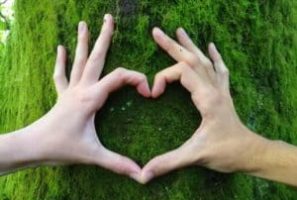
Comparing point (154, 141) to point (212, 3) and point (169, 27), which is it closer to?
point (169, 27)

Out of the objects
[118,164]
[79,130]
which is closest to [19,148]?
[79,130]

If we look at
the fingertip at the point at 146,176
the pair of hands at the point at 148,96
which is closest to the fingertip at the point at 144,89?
the pair of hands at the point at 148,96

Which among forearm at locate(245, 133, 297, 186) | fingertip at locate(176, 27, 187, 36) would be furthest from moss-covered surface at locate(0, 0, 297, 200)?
forearm at locate(245, 133, 297, 186)

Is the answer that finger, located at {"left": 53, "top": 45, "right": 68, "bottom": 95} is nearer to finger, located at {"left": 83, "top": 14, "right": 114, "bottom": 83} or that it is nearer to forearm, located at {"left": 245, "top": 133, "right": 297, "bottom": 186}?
finger, located at {"left": 83, "top": 14, "right": 114, "bottom": 83}

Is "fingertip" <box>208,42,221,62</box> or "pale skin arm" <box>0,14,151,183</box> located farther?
"fingertip" <box>208,42,221,62</box>

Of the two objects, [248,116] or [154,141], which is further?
[248,116]

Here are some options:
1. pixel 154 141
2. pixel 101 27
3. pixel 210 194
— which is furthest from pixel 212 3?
pixel 210 194
